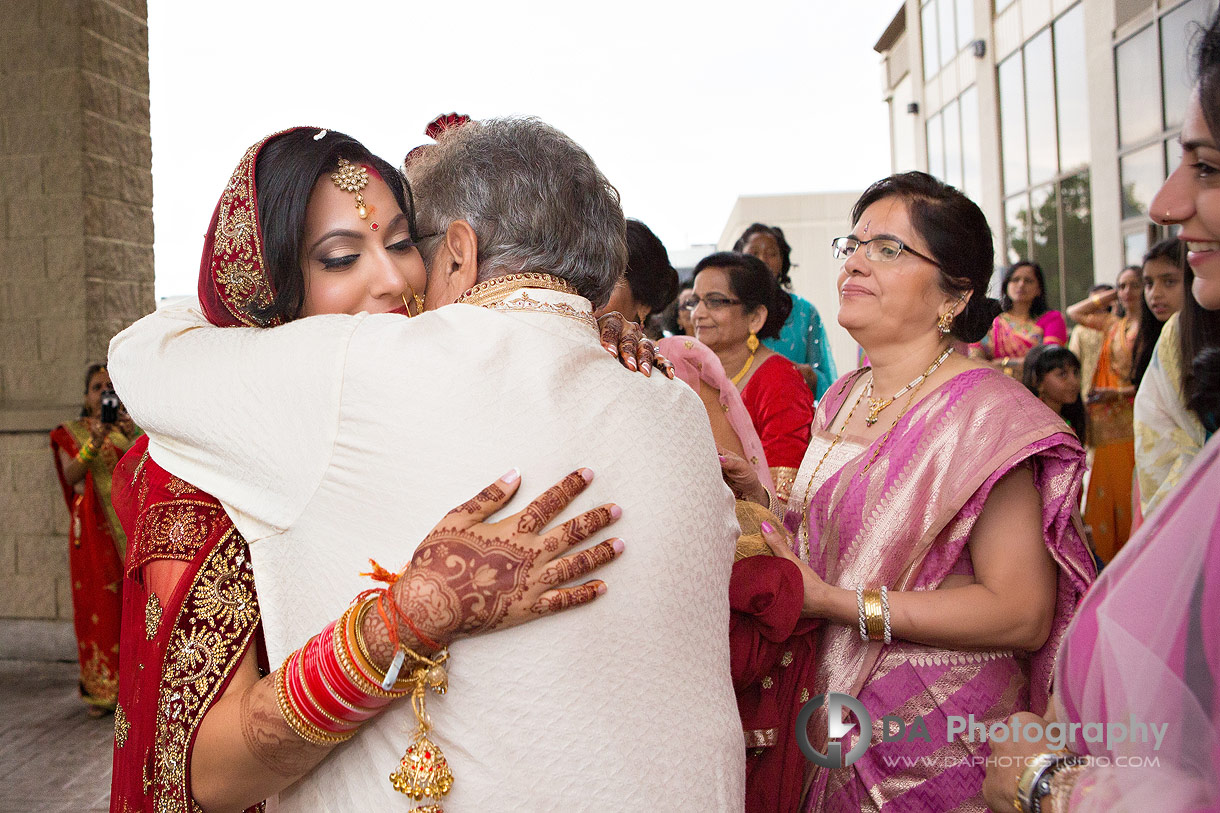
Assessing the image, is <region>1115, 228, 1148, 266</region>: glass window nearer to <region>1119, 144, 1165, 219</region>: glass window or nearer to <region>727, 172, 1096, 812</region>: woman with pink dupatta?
<region>1119, 144, 1165, 219</region>: glass window

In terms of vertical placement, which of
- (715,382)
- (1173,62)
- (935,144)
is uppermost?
(935,144)

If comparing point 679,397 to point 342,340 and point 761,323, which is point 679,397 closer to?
point 342,340

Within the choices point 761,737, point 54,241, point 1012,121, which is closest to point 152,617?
point 761,737

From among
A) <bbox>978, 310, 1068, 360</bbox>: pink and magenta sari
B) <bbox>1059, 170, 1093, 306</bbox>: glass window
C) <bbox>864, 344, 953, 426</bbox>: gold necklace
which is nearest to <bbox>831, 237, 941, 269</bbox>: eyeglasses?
<bbox>864, 344, 953, 426</bbox>: gold necklace

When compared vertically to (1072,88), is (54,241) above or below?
below

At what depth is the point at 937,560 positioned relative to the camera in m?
1.98

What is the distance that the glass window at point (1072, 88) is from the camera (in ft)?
38.8

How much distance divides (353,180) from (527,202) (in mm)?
365

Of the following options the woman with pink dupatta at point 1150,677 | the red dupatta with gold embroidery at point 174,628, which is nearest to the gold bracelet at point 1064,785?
the woman with pink dupatta at point 1150,677

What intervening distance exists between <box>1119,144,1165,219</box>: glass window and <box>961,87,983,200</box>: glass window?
508cm

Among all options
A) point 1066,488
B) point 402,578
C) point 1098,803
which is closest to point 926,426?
point 1066,488

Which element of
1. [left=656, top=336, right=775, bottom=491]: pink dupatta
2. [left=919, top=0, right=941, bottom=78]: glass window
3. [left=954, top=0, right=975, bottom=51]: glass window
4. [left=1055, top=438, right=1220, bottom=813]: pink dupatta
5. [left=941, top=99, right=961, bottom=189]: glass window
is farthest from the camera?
[left=919, top=0, right=941, bottom=78]: glass window

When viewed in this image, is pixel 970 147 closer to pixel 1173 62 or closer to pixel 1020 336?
pixel 1173 62

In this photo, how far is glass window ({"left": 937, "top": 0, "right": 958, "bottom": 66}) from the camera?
16.7 meters
